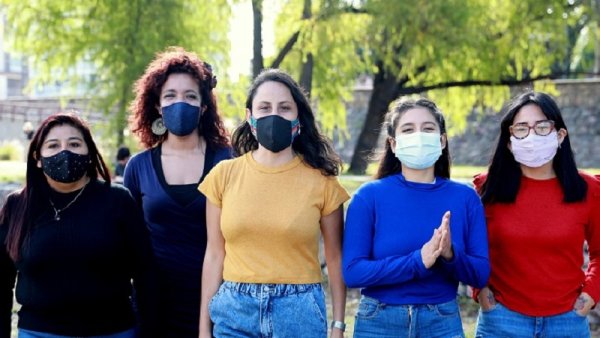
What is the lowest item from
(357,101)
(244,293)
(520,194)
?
(357,101)

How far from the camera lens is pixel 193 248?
3984mm

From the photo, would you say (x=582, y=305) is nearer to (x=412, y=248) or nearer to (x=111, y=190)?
(x=412, y=248)

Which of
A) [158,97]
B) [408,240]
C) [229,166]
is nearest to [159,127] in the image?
[158,97]

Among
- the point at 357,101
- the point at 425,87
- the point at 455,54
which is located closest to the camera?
the point at 455,54

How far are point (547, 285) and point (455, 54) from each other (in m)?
12.4

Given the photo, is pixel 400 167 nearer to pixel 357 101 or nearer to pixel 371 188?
pixel 371 188

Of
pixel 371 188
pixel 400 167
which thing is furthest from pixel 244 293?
pixel 400 167

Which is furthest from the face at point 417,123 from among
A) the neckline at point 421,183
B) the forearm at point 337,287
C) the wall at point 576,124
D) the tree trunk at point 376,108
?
the wall at point 576,124

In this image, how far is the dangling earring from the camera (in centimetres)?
429

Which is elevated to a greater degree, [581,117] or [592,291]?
[592,291]

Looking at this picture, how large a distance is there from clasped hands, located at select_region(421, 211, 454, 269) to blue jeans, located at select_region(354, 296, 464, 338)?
256 millimetres

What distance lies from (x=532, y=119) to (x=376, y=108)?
1618cm

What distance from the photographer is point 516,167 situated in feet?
13.1

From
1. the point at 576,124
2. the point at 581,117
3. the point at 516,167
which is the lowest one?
the point at 576,124
